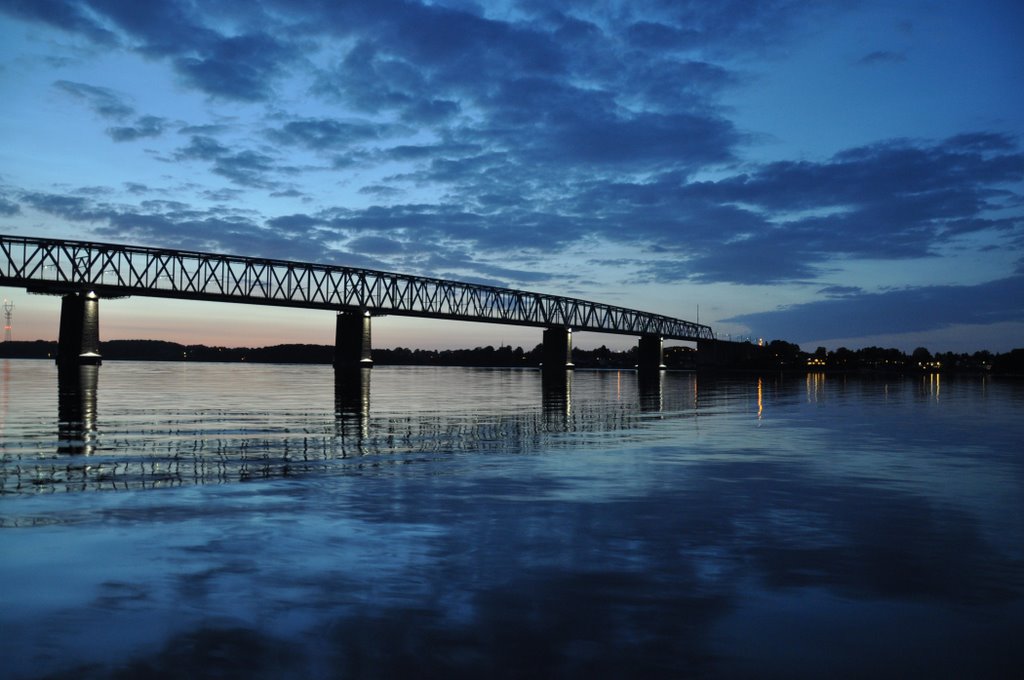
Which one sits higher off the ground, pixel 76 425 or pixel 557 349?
pixel 557 349

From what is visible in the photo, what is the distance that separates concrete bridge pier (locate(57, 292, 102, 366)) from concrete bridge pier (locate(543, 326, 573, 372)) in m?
106

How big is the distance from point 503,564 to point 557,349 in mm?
188246

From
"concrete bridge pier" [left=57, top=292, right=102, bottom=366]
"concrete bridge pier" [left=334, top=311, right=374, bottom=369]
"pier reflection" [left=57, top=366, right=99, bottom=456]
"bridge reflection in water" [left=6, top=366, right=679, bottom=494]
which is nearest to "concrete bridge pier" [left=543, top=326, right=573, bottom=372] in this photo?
"concrete bridge pier" [left=334, top=311, right=374, bottom=369]

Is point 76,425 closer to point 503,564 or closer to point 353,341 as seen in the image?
point 503,564

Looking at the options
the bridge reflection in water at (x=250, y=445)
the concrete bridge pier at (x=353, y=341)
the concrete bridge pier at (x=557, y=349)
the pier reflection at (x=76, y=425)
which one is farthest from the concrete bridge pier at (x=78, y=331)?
the concrete bridge pier at (x=557, y=349)

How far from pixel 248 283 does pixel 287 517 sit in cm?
15412

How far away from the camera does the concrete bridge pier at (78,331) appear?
391 feet

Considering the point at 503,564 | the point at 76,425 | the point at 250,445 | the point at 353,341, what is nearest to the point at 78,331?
the point at 353,341

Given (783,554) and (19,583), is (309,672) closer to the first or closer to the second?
(19,583)

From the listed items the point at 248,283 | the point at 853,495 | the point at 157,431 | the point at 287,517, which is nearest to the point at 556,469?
the point at 853,495

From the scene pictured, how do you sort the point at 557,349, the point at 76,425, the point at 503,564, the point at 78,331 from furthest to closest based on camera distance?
the point at 557,349 < the point at 78,331 < the point at 76,425 < the point at 503,564

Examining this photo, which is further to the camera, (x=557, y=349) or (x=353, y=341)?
(x=557, y=349)

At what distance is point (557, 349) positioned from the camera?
645 ft

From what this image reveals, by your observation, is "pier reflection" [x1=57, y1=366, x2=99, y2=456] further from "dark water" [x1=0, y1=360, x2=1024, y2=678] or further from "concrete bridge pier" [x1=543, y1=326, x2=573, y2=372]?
"concrete bridge pier" [x1=543, y1=326, x2=573, y2=372]
